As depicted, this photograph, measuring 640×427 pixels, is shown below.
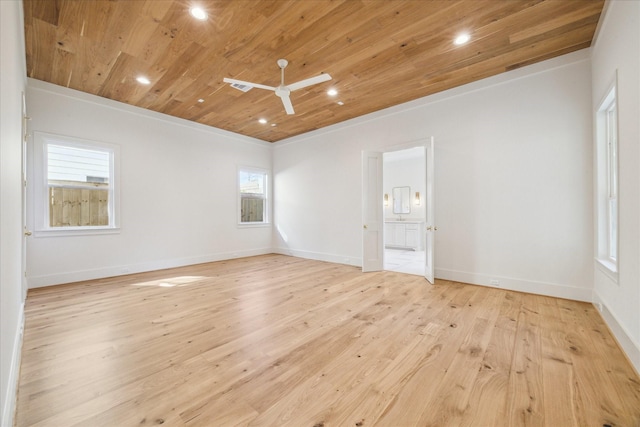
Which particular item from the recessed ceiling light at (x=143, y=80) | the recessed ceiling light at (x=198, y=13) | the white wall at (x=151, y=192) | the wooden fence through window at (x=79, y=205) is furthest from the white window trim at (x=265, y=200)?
the recessed ceiling light at (x=198, y=13)

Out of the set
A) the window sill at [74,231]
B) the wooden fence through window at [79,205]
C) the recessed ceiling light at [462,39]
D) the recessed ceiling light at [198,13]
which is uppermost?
the recessed ceiling light at [462,39]

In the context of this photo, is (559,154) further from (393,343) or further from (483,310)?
(393,343)

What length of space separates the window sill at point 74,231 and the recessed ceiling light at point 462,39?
19.4ft

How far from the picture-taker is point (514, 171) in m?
3.80

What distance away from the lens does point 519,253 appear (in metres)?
3.76

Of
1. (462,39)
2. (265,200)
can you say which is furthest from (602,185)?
(265,200)

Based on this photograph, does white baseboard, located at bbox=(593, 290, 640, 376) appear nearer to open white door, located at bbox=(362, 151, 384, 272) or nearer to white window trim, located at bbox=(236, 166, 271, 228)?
open white door, located at bbox=(362, 151, 384, 272)

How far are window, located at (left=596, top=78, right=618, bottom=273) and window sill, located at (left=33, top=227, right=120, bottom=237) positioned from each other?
7.02 metres

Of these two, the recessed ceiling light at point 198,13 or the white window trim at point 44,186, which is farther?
the white window trim at point 44,186

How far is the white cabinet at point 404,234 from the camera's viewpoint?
7770mm

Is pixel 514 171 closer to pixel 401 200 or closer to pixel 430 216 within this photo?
pixel 430 216

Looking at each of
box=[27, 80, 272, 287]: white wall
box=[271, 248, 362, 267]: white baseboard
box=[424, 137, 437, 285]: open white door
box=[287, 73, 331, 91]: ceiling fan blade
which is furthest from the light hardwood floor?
box=[287, 73, 331, 91]: ceiling fan blade

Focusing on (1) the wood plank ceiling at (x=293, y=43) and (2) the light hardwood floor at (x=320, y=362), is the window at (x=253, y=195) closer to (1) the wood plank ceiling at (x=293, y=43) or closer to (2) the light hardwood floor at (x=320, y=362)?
(1) the wood plank ceiling at (x=293, y=43)

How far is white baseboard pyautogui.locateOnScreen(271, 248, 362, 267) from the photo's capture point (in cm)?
565
